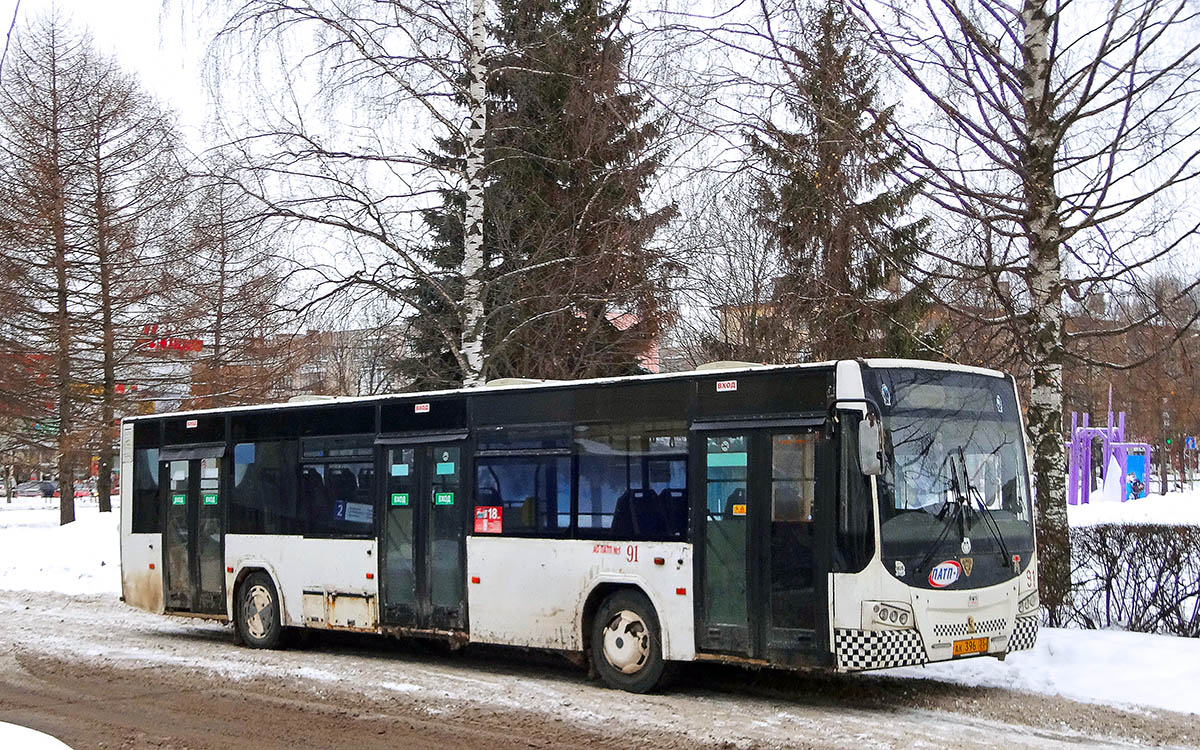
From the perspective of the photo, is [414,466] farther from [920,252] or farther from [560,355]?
[560,355]

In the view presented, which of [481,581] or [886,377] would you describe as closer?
[886,377]

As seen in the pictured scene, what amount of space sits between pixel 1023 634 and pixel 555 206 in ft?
41.3

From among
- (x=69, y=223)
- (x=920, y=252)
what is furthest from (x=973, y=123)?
(x=69, y=223)

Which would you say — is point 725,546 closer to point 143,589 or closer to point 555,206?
point 143,589

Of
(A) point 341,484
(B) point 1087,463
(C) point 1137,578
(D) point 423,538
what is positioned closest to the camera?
(C) point 1137,578

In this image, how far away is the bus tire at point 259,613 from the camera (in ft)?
47.4

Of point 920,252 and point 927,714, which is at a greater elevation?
point 920,252

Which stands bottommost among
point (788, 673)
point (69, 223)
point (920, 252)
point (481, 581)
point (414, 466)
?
point (788, 673)

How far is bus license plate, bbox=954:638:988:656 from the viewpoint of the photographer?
971 centimetres

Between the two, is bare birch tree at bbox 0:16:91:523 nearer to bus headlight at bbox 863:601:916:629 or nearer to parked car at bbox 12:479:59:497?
bus headlight at bbox 863:601:916:629

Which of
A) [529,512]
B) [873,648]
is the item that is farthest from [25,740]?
[873,648]

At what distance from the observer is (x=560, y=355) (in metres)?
22.2

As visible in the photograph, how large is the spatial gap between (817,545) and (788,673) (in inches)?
110

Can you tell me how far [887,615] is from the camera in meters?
9.39
